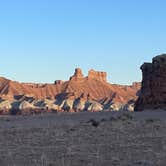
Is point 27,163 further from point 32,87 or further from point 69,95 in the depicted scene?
point 32,87

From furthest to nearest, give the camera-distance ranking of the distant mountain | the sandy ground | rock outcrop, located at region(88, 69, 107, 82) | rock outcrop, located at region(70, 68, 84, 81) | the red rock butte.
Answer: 1. rock outcrop, located at region(88, 69, 107, 82)
2. rock outcrop, located at region(70, 68, 84, 81)
3. the red rock butte
4. the distant mountain
5. the sandy ground

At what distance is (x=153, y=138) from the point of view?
18.0m

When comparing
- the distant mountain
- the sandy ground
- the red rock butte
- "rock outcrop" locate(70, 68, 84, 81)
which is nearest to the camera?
the sandy ground

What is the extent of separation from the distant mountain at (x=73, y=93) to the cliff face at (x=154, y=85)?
232 feet

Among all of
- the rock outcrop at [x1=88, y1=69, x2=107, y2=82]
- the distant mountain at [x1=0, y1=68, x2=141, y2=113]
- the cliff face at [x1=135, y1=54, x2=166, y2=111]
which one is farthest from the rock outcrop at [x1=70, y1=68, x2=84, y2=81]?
the cliff face at [x1=135, y1=54, x2=166, y2=111]

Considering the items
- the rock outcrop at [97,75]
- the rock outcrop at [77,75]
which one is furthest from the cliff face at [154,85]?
the rock outcrop at [97,75]

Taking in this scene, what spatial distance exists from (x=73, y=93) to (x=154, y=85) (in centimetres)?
9436

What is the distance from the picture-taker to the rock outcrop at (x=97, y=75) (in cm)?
18362

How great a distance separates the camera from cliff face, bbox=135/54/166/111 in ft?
167

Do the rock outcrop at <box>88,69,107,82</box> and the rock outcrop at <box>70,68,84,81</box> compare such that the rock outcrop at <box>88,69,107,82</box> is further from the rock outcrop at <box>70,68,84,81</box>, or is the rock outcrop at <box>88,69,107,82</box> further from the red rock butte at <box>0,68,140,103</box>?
the rock outcrop at <box>70,68,84,81</box>

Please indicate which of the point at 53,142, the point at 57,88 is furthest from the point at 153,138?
the point at 57,88

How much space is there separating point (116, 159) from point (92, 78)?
169m

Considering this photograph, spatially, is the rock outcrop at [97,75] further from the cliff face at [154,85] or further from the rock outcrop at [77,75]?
the cliff face at [154,85]

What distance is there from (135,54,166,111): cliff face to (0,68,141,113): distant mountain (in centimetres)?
7066
